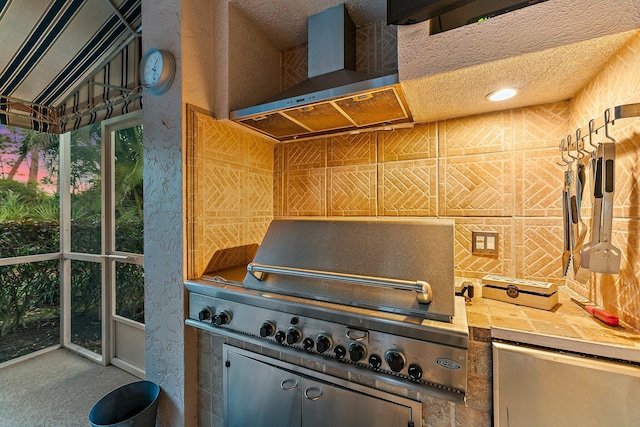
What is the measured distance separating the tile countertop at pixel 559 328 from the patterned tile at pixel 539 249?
0.23 m

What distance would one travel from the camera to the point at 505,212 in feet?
4.63

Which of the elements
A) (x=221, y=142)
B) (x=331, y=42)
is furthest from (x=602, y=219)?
(x=221, y=142)

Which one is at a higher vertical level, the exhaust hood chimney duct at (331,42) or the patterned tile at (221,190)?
the exhaust hood chimney duct at (331,42)

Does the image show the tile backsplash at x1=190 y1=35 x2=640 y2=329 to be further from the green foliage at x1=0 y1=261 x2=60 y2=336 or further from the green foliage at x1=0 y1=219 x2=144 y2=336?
the green foliage at x1=0 y1=261 x2=60 y2=336

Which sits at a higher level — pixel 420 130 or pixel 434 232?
pixel 420 130

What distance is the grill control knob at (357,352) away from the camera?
3.30 ft

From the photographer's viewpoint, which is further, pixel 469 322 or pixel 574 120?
pixel 574 120

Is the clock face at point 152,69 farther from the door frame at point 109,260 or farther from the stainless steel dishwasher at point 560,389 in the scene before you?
the stainless steel dishwasher at point 560,389

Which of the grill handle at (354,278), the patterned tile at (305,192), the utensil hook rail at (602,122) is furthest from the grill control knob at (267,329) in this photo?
the utensil hook rail at (602,122)

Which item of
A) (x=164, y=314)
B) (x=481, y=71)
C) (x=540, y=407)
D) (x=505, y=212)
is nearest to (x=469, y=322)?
(x=540, y=407)

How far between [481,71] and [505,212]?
782 millimetres

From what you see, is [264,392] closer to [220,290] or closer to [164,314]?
[220,290]

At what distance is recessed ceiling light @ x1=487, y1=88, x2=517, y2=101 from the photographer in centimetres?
120

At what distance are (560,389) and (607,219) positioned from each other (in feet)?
1.98
